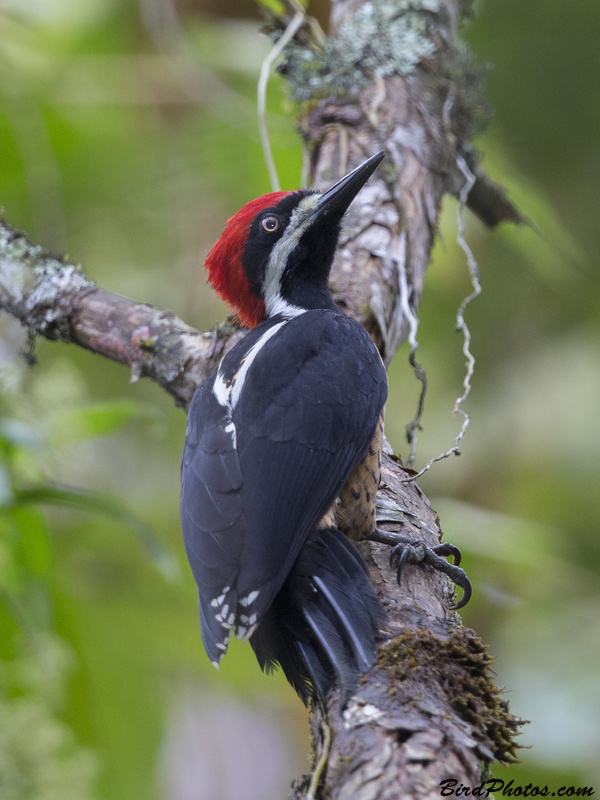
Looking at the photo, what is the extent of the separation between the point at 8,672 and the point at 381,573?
1.82 m

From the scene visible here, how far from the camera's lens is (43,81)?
4.67 metres

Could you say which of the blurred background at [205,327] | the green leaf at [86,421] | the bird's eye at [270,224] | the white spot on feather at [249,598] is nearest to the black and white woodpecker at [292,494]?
the white spot on feather at [249,598]

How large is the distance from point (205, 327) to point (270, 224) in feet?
7.58

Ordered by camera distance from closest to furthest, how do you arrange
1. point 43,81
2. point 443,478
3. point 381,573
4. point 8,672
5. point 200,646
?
point 381,573 < point 8,672 < point 200,646 < point 443,478 < point 43,81

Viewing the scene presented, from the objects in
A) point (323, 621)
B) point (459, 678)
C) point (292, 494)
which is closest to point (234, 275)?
point (292, 494)

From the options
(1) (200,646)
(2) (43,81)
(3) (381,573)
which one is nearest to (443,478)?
(1) (200,646)

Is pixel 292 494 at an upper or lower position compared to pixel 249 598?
upper

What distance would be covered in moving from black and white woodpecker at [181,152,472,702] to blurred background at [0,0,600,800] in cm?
122

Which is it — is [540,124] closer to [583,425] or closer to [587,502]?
[583,425]

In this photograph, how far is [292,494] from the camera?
191cm

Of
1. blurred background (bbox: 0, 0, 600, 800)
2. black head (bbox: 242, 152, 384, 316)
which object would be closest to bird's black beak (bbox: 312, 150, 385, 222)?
black head (bbox: 242, 152, 384, 316)

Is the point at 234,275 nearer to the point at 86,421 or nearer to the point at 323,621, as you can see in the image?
the point at 86,421

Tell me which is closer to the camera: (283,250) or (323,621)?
(323,621)

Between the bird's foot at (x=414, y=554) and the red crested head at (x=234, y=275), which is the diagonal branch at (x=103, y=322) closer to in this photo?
the red crested head at (x=234, y=275)
